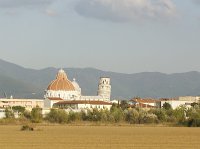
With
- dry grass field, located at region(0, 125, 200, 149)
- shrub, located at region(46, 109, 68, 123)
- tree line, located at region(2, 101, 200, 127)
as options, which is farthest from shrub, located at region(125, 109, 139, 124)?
dry grass field, located at region(0, 125, 200, 149)

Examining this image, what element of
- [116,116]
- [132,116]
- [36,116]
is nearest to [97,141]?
[132,116]

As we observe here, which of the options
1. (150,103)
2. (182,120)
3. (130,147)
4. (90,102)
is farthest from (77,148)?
(150,103)

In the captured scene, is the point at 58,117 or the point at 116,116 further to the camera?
the point at 116,116

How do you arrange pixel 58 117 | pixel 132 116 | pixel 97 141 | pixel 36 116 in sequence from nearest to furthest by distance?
pixel 97 141 → pixel 132 116 → pixel 58 117 → pixel 36 116

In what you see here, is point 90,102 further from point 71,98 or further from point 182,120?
point 182,120

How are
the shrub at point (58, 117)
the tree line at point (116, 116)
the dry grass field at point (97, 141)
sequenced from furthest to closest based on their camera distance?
the shrub at point (58, 117) → the tree line at point (116, 116) → the dry grass field at point (97, 141)

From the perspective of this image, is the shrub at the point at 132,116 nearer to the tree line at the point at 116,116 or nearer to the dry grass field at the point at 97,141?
the tree line at the point at 116,116

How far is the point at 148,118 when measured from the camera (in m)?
112

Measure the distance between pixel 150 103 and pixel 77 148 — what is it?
151624 mm

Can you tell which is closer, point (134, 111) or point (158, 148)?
point (158, 148)

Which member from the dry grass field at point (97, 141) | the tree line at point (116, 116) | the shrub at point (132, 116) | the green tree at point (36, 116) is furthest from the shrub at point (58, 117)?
the dry grass field at point (97, 141)

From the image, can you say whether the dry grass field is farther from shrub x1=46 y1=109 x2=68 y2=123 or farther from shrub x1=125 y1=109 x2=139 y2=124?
shrub x1=46 y1=109 x2=68 y2=123

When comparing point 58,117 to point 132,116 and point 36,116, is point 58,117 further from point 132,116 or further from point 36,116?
point 132,116

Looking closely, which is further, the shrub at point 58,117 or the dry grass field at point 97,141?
the shrub at point 58,117
